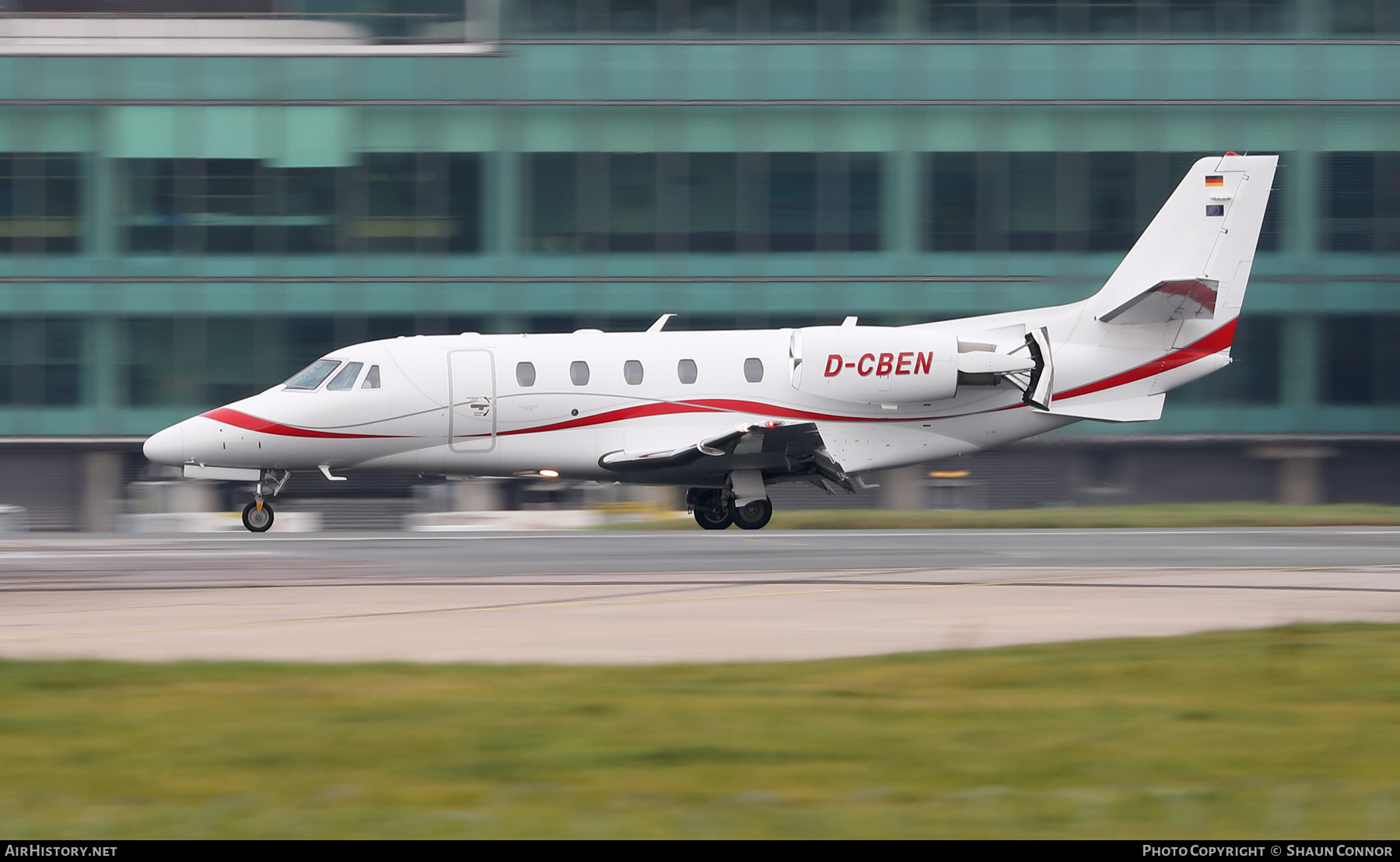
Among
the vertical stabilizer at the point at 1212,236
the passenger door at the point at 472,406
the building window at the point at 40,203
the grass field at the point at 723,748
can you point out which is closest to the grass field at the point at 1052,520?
the passenger door at the point at 472,406

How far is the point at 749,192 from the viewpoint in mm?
35406

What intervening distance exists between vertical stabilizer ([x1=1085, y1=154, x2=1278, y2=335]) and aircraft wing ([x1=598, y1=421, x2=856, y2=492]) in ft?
16.8

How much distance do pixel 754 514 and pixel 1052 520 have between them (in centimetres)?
604

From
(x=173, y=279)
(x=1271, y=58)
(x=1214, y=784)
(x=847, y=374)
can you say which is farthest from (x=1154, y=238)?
(x=173, y=279)

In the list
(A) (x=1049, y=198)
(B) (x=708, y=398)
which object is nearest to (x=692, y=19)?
(A) (x=1049, y=198)

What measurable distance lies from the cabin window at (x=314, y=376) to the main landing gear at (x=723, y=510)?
6038 millimetres

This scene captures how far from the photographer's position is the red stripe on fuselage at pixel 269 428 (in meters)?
23.1

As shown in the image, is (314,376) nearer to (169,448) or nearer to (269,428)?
(269,428)

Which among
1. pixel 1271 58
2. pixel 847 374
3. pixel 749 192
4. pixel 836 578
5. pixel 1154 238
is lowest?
pixel 836 578

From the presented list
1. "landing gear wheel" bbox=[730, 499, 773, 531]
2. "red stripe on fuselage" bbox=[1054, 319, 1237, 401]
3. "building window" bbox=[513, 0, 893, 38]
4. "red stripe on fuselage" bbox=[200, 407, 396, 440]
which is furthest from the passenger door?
"building window" bbox=[513, 0, 893, 38]

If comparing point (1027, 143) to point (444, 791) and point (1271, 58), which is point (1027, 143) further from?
point (444, 791)

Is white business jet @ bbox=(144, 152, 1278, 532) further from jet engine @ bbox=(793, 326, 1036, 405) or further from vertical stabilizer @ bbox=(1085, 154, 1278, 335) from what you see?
vertical stabilizer @ bbox=(1085, 154, 1278, 335)

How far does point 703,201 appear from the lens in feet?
116

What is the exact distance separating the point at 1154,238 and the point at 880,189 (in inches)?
472
